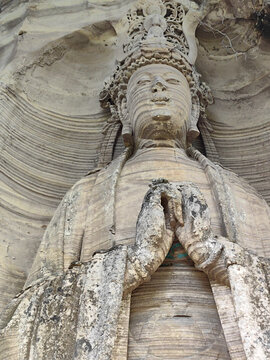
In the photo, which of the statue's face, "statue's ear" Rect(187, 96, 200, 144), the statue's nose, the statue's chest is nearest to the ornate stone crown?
"statue's ear" Rect(187, 96, 200, 144)

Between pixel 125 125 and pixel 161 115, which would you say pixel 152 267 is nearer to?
pixel 161 115

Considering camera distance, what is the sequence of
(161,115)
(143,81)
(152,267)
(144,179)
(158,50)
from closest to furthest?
(152,267), (144,179), (161,115), (143,81), (158,50)

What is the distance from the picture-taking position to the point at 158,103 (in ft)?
13.2

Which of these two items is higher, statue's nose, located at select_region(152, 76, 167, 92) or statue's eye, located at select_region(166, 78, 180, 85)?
statue's eye, located at select_region(166, 78, 180, 85)

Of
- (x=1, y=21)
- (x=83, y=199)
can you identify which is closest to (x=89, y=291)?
(x=83, y=199)

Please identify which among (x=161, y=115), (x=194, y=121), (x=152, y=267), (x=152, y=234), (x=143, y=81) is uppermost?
(x=143, y=81)

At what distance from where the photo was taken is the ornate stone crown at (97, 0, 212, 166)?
4484 mm

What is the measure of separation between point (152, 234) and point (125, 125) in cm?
173

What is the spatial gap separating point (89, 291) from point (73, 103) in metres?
2.91

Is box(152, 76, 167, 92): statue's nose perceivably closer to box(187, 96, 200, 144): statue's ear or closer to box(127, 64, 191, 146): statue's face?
box(127, 64, 191, 146): statue's face

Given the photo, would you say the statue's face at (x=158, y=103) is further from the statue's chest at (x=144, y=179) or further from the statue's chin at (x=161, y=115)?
the statue's chest at (x=144, y=179)

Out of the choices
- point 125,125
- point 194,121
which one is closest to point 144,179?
point 125,125

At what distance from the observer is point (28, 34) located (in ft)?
17.3

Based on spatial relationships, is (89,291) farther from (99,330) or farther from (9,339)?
(9,339)
